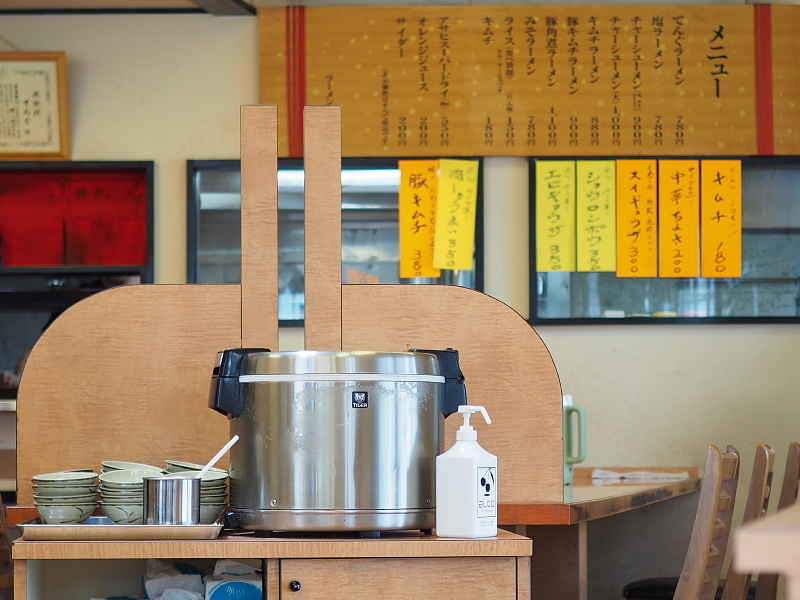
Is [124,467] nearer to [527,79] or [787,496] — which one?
[787,496]

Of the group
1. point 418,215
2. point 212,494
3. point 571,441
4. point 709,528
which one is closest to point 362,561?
point 212,494

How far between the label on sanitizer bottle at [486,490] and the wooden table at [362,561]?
4 centimetres

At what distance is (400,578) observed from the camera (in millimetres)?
1497

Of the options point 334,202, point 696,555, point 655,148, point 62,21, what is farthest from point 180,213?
point 696,555

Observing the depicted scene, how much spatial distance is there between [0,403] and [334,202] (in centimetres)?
225

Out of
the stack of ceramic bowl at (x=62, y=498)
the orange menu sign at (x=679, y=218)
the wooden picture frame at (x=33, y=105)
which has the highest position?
the wooden picture frame at (x=33, y=105)

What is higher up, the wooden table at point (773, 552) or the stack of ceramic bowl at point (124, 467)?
the wooden table at point (773, 552)

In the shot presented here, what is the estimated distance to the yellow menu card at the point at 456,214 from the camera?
12.1ft

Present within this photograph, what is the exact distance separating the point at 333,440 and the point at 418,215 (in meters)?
2.26

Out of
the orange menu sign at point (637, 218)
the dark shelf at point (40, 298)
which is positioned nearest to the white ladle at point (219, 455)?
the dark shelf at point (40, 298)

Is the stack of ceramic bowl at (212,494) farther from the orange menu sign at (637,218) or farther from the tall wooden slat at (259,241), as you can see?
the orange menu sign at (637,218)

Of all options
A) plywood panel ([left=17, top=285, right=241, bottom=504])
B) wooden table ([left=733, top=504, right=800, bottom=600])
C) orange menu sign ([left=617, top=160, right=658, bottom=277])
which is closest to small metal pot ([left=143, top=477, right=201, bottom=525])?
plywood panel ([left=17, top=285, right=241, bottom=504])

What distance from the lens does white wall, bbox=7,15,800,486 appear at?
3707 millimetres

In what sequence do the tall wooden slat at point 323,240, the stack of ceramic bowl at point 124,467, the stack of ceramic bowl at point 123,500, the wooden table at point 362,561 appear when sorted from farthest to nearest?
1. the tall wooden slat at point 323,240
2. the stack of ceramic bowl at point 124,467
3. the stack of ceramic bowl at point 123,500
4. the wooden table at point 362,561
